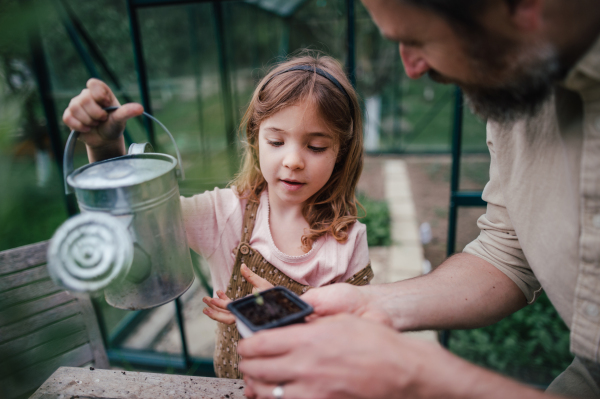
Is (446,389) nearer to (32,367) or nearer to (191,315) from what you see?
(32,367)

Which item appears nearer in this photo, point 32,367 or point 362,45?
point 32,367

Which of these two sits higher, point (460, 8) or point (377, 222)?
point (460, 8)

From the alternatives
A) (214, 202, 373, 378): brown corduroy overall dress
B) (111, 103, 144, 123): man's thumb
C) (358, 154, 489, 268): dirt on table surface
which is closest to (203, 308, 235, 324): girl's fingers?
(214, 202, 373, 378): brown corduroy overall dress

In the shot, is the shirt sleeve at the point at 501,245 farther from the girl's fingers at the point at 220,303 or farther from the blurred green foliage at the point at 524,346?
the blurred green foliage at the point at 524,346

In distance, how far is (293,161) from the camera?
1.33 metres

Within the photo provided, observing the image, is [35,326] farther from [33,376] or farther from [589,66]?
[589,66]

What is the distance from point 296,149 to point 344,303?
58 cm

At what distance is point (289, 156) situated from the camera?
1346mm

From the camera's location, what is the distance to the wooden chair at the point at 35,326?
61.8 inches

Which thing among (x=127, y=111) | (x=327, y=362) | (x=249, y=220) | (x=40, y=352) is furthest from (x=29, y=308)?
(x=327, y=362)

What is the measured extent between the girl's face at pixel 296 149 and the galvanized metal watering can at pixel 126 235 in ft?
1.35

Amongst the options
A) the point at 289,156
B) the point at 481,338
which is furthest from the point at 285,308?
the point at 481,338

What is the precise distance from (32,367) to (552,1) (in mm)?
2247

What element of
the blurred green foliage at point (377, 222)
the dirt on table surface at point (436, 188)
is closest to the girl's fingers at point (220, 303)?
the blurred green foliage at point (377, 222)
